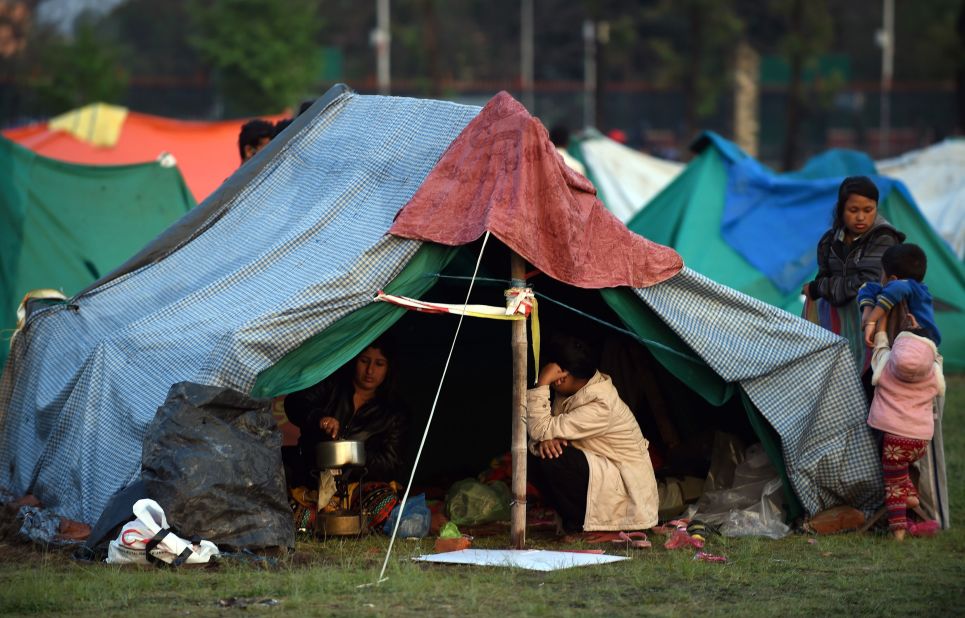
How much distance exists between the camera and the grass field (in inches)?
209

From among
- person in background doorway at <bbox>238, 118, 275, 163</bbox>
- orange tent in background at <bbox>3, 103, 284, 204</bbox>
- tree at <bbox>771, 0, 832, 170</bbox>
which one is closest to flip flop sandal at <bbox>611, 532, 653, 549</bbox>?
person in background doorway at <bbox>238, 118, 275, 163</bbox>

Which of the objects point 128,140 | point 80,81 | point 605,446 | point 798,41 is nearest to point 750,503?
point 605,446

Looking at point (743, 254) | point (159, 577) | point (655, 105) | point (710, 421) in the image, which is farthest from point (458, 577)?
point (655, 105)

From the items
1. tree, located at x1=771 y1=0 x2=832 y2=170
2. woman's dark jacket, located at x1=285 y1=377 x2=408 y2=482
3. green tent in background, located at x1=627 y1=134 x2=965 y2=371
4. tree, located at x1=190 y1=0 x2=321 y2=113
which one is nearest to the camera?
woman's dark jacket, located at x1=285 y1=377 x2=408 y2=482

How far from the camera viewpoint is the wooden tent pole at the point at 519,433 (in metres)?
6.35

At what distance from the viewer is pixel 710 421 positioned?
7.77 metres

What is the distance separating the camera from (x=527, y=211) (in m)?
6.46

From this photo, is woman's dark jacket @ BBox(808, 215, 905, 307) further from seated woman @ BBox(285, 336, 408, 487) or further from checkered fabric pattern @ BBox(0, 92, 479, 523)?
seated woman @ BBox(285, 336, 408, 487)

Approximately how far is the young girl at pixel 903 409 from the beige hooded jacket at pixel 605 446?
109cm

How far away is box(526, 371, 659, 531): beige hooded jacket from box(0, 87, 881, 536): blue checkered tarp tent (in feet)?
1.56

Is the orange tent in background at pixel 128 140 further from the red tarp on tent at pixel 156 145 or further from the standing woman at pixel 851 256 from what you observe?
the standing woman at pixel 851 256

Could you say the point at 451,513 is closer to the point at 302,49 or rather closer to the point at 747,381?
the point at 747,381

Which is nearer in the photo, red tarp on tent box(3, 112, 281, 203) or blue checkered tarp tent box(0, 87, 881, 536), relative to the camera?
blue checkered tarp tent box(0, 87, 881, 536)

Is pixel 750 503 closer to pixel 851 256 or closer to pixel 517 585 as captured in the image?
pixel 851 256
